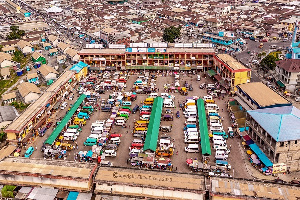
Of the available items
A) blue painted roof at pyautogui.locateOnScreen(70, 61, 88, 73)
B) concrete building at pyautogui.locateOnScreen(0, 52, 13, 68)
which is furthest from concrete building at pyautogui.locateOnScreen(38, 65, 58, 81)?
concrete building at pyautogui.locateOnScreen(0, 52, 13, 68)

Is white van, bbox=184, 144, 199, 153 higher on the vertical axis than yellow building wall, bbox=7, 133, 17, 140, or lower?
lower

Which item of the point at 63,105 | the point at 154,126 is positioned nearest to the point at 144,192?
the point at 154,126

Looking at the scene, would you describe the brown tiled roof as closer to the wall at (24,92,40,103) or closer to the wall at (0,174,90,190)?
the wall at (0,174,90,190)

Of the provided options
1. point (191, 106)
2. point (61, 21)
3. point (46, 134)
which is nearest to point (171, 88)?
point (191, 106)

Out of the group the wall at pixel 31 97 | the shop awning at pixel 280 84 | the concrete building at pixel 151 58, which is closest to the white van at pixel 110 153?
the wall at pixel 31 97

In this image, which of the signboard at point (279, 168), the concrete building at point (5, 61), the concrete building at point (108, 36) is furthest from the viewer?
the concrete building at point (108, 36)

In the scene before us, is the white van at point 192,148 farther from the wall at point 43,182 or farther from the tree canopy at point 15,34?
the tree canopy at point 15,34
